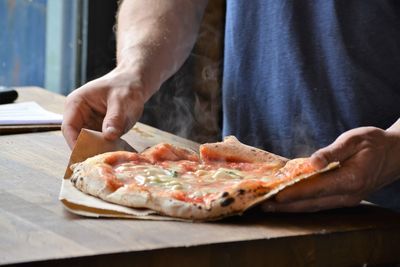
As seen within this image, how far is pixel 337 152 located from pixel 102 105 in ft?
2.58

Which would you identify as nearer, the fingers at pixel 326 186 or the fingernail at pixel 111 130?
the fingers at pixel 326 186

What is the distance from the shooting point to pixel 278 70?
2832 mm

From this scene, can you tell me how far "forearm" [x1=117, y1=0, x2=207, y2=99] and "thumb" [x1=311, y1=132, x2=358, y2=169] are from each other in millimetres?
804

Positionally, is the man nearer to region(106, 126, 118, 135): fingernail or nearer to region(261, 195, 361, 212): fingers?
region(106, 126, 118, 135): fingernail

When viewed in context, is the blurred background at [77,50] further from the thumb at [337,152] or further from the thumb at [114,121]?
the thumb at [337,152]

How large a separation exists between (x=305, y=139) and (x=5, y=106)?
3.41 feet

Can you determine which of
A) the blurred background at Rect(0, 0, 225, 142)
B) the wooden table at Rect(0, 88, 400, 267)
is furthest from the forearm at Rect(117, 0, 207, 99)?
the blurred background at Rect(0, 0, 225, 142)

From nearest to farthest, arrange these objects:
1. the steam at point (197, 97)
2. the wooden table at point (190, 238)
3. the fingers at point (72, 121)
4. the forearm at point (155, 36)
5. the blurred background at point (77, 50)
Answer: the wooden table at point (190, 238) < the fingers at point (72, 121) < the forearm at point (155, 36) < the steam at point (197, 97) < the blurred background at point (77, 50)

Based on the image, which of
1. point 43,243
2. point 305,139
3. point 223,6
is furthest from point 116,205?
point 223,6

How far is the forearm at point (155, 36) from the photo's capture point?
8.82 feet

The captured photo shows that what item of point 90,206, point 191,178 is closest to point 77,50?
point 191,178

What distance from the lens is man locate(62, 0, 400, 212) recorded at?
8.28 feet

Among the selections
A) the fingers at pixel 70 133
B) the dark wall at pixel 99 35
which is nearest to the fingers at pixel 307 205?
the fingers at pixel 70 133

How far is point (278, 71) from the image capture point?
2.83 m
